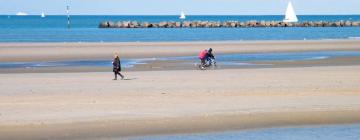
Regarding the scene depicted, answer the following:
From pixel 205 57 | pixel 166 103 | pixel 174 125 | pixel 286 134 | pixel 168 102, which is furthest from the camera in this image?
pixel 205 57

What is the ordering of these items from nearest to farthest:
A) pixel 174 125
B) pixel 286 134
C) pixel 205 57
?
pixel 286 134 < pixel 174 125 < pixel 205 57

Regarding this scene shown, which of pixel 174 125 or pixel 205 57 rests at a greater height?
pixel 174 125

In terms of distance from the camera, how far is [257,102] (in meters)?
20.7

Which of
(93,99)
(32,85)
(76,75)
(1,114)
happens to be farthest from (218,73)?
(1,114)

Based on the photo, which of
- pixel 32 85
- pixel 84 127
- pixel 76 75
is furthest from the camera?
pixel 76 75

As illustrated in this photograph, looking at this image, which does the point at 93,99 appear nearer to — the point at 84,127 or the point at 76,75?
the point at 84,127

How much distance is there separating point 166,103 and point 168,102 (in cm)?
22

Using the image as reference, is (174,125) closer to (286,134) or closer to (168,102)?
(286,134)

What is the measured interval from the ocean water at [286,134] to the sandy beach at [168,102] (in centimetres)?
45

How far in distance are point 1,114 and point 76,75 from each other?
12.6 metres

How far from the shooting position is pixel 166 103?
20500 mm

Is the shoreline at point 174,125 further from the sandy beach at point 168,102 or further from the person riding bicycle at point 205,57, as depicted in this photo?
the person riding bicycle at point 205,57

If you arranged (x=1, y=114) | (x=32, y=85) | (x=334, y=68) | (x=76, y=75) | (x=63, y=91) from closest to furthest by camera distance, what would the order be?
(x=1, y=114) → (x=63, y=91) → (x=32, y=85) → (x=76, y=75) → (x=334, y=68)

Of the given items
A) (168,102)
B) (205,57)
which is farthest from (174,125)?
(205,57)
